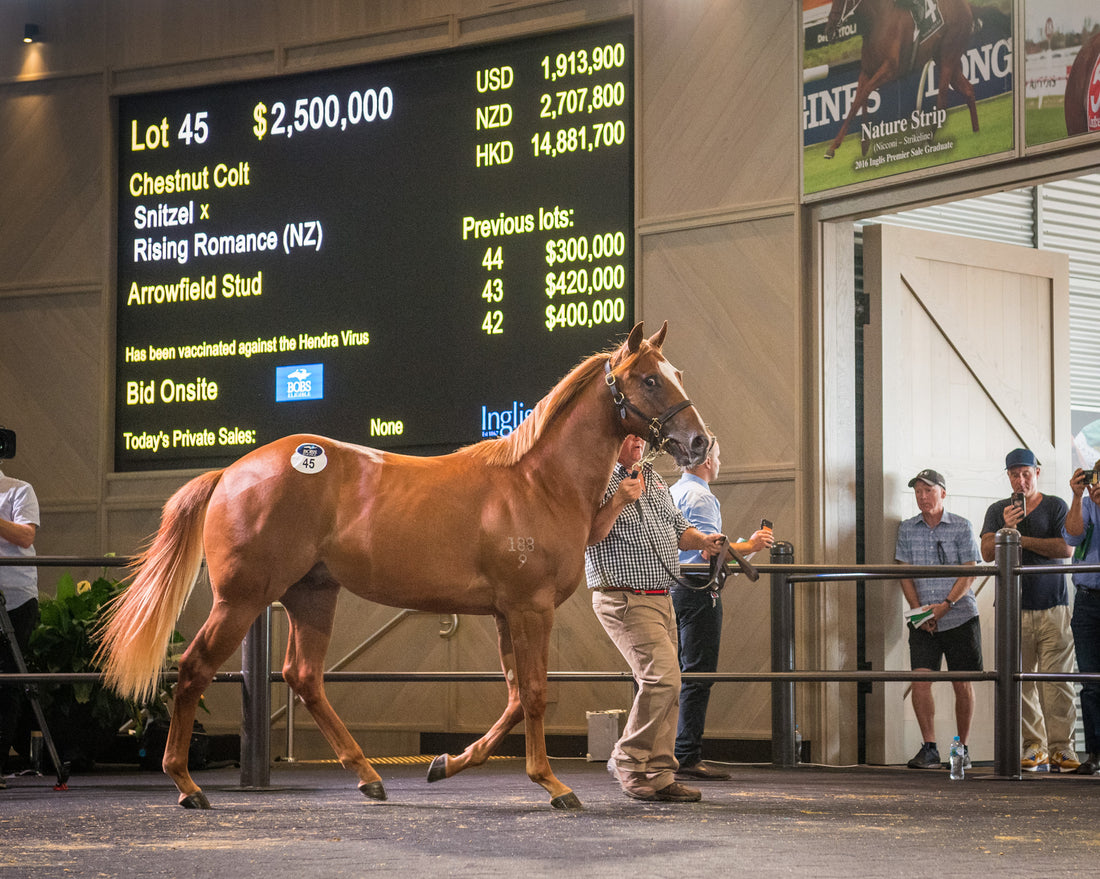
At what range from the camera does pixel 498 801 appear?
214 inches

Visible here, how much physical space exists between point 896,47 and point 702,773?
3.96 meters

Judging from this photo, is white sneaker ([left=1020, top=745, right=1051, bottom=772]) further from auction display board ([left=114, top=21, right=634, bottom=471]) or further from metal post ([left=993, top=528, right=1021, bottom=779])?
auction display board ([left=114, top=21, right=634, bottom=471])

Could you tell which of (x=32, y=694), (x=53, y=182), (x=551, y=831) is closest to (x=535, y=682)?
(x=551, y=831)

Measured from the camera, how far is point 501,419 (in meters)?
8.41

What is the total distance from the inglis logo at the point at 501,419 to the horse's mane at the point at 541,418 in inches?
117

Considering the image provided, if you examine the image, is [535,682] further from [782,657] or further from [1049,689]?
[1049,689]

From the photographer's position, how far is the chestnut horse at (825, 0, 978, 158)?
744 cm

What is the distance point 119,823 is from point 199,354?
4967mm

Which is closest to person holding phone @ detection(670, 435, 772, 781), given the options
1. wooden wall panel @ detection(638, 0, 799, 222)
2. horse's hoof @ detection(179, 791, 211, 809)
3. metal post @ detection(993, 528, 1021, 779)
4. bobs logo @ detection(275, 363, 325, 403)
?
metal post @ detection(993, 528, 1021, 779)

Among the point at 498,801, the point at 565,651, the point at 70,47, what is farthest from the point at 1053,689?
the point at 70,47

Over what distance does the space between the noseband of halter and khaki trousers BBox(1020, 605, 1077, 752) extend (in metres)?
3.64

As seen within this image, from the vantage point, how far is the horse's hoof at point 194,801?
16.7 feet

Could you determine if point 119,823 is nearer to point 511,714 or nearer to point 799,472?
point 511,714

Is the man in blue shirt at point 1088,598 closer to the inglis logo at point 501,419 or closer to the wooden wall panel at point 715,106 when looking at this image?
the wooden wall panel at point 715,106
